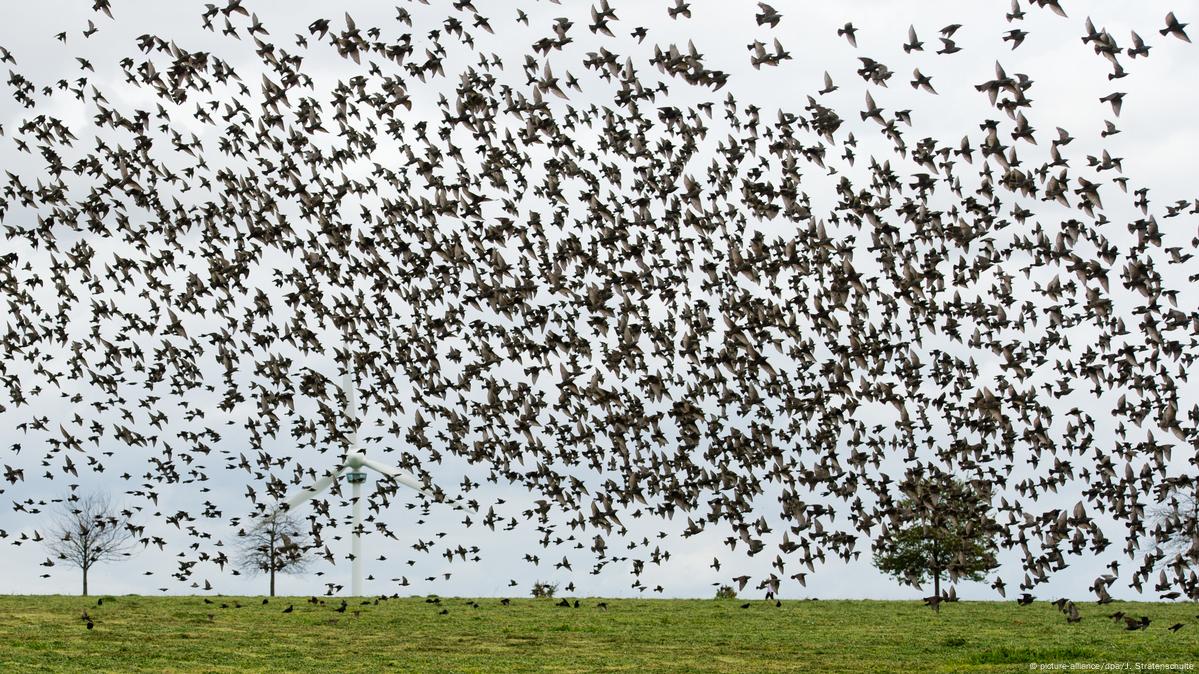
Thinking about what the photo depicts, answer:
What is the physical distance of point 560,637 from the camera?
4181 centimetres

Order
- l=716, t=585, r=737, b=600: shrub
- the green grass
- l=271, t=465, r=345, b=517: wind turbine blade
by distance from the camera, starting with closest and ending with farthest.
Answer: the green grass → l=271, t=465, r=345, b=517: wind turbine blade → l=716, t=585, r=737, b=600: shrub

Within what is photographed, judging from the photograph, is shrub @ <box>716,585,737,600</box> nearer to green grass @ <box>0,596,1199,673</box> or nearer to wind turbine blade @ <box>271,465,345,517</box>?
green grass @ <box>0,596,1199,673</box>

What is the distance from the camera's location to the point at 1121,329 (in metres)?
33.5

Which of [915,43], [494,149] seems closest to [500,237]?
[494,149]

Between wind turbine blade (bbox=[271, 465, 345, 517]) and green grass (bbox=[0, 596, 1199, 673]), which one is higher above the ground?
wind turbine blade (bbox=[271, 465, 345, 517])

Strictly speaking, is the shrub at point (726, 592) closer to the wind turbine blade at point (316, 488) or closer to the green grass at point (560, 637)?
the green grass at point (560, 637)

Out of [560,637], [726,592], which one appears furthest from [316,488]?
[726,592]

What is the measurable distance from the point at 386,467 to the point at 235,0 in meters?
37.2

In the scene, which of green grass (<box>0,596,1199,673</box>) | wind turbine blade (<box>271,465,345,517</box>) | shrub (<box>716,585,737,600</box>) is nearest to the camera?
green grass (<box>0,596,1199,673</box>)

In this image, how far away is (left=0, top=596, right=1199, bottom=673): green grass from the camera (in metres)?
34.2

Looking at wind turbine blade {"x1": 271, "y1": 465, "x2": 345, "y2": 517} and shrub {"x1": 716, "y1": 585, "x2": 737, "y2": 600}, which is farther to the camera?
shrub {"x1": 716, "y1": 585, "x2": 737, "y2": 600}

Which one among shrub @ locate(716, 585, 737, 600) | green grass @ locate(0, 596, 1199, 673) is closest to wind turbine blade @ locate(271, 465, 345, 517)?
green grass @ locate(0, 596, 1199, 673)

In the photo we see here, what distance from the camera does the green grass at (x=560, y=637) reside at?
34250mm

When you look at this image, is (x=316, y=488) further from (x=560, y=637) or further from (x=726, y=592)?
(x=726, y=592)
